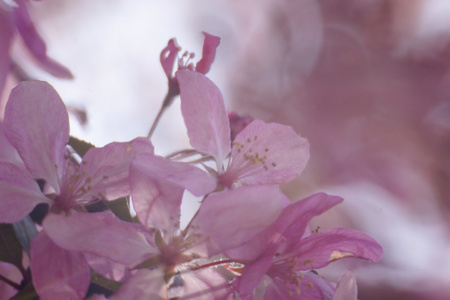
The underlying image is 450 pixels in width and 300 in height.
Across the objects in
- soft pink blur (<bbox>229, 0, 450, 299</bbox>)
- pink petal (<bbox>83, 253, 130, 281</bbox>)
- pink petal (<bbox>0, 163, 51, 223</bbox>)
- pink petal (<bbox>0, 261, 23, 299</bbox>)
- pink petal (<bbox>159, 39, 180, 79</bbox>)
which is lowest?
pink petal (<bbox>0, 261, 23, 299</bbox>)

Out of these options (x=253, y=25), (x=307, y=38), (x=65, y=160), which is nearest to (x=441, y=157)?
(x=307, y=38)

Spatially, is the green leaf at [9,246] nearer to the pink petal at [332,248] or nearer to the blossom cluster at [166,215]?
the blossom cluster at [166,215]

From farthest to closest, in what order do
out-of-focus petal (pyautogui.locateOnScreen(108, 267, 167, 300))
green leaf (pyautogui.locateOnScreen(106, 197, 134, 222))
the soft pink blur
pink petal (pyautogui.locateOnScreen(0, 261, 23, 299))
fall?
the soft pink blur < pink petal (pyautogui.locateOnScreen(0, 261, 23, 299)) < green leaf (pyautogui.locateOnScreen(106, 197, 134, 222)) < out-of-focus petal (pyautogui.locateOnScreen(108, 267, 167, 300))

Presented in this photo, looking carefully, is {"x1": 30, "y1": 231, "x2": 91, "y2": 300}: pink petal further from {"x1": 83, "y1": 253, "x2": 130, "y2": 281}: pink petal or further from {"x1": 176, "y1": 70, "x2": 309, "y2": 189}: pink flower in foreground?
{"x1": 176, "y1": 70, "x2": 309, "y2": 189}: pink flower in foreground

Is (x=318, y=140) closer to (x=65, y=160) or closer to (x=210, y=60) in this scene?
(x=210, y=60)

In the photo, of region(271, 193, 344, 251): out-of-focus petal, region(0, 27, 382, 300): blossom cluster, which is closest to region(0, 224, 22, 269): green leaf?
region(0, 27, 382, 300): blossom cluster


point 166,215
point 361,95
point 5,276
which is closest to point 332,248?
point 166,215
